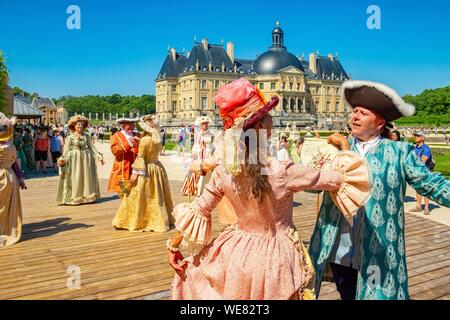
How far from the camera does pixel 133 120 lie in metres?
6.96

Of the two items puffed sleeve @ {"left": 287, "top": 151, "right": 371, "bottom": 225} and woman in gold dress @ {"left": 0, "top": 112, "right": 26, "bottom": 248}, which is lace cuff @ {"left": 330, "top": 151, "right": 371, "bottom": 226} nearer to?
puffed sleeve @ {"left": 287, "top": 151, "right": 371, "bottom": 225}

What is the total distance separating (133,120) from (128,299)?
12.2 feet

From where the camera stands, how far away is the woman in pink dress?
2184 mm

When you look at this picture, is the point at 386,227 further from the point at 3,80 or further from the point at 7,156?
the point at 3,80

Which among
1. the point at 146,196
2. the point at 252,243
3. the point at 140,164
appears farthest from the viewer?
the point at 146,196

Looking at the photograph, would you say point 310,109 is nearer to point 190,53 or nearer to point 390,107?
point 190,53

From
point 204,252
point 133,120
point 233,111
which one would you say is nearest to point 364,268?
point 204,252

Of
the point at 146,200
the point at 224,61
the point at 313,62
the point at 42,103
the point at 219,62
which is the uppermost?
the point at 313,62

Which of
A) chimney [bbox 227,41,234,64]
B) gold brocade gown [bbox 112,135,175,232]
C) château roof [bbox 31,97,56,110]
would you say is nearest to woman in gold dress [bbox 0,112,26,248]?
gold brocade gown [bbox 112,135,175,232]

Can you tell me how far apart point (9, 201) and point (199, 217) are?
4.28 m

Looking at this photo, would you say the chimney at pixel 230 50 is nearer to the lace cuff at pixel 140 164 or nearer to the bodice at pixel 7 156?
the lace cuff at pixel 140 164

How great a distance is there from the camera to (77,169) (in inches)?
348

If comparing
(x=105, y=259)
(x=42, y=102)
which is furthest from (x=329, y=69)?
(x=105, y=259)

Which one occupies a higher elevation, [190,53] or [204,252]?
[190,53]
